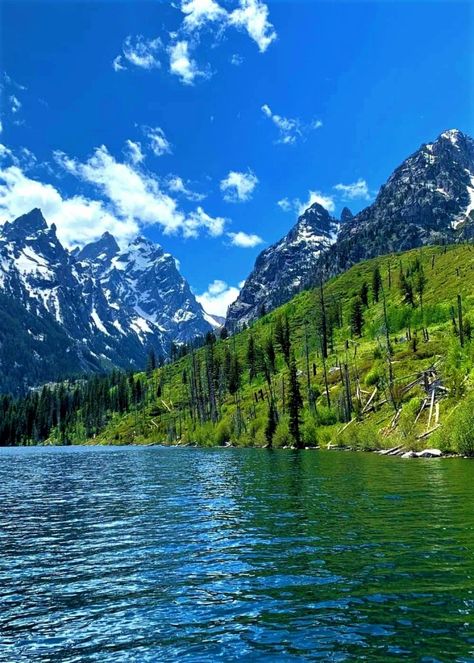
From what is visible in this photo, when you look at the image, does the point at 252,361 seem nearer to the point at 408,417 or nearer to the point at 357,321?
the point at 357,321

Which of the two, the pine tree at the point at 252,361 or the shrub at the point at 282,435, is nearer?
the shrub at the point at 282,435

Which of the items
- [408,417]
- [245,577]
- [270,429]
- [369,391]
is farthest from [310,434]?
[245,577]

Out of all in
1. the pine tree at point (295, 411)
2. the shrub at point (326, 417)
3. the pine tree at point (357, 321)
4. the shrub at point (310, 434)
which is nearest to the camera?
the pine tree at point (295, 411)

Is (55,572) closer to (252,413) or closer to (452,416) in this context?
(452,416)

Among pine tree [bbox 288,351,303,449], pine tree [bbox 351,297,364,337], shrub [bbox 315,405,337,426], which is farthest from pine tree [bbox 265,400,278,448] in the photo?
pine tree [bbox 351,297,364,337]

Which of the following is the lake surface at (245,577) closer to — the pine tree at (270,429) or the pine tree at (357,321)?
the pine tree at (270,429)

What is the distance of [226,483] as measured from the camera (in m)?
49.3

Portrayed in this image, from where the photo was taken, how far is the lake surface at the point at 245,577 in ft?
44.7

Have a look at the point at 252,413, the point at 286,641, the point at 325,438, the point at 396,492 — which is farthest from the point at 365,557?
the point at 252,413

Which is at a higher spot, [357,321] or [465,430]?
[357,321]

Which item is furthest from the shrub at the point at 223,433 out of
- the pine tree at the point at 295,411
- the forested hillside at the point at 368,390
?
the pine tree at the point at 295,411

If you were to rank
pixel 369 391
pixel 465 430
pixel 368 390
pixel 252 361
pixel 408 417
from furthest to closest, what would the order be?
pixel 252 361 → pixel 368 390 → pixel 369 391 → pixel 408 417 → pixel 465 430

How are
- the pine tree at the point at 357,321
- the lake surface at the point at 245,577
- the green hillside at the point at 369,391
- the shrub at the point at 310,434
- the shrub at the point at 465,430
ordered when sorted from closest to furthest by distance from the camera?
1. the lake surface at the point at 245,577
2. the shrub at the point at 465,430
3. the green hillside at the point at 369,391
4. the shrub at the point at 310,434
5. the pine tree at the point at 357,321

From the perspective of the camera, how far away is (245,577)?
1953 centimetres
